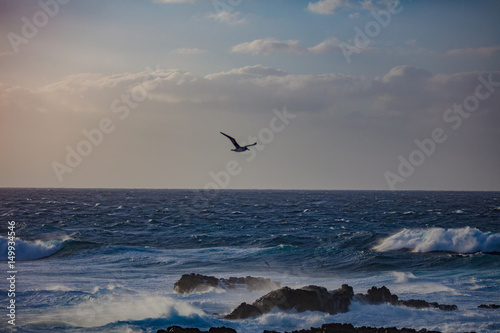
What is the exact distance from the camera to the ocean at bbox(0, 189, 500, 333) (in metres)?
16.3

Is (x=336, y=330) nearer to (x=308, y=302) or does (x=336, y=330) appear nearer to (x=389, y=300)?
(x=308, y=302)

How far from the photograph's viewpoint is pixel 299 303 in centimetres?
1694

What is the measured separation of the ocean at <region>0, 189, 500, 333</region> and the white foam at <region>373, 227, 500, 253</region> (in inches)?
3.1

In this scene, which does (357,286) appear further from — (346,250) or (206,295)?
(346,250)

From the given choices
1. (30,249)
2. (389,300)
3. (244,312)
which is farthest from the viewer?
(30,249)

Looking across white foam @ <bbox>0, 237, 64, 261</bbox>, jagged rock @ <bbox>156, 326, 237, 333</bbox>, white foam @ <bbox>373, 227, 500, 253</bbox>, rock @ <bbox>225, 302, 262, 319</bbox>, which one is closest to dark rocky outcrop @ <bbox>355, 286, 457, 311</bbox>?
rock @ <bbox>225, 302, 262, 319</bbox>

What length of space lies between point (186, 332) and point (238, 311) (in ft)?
9.17

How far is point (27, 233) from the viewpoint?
138 ft

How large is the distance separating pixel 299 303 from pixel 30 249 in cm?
2313

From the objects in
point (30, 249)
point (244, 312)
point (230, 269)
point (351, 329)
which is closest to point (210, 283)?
point (244, 312)

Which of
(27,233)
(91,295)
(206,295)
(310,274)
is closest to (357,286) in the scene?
(310,274)

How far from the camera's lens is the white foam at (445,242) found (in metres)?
35.4

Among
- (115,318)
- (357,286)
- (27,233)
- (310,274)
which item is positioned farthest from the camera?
(27,233)

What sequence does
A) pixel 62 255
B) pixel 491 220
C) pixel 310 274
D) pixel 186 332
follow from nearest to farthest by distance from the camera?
pixel 186 332 < pixel 310 274 < pixel 62 255 < pixel 491 220
